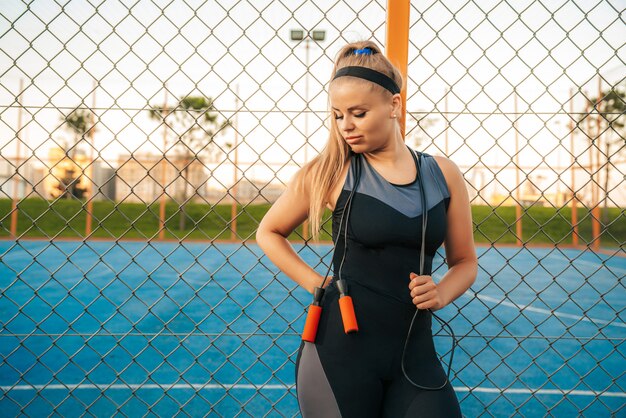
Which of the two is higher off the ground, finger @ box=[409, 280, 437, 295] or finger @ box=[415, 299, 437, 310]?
finger @ box=[409, 280, 437, 295]

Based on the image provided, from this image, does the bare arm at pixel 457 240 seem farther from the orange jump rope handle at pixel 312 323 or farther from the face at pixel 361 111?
the orange jump rope handle at pixel 312 323

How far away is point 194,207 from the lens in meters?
18.3

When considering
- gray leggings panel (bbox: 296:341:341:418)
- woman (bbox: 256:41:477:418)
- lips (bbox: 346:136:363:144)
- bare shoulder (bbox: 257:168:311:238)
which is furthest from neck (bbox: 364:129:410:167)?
gray leggings panel (bbox: 296:341:341:418)

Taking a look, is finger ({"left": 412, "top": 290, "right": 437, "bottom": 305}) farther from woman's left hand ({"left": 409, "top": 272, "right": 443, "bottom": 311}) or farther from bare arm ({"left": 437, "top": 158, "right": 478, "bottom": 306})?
bare arm ({"left": 437, "top": 158, "right": 478, "bottom": 306})

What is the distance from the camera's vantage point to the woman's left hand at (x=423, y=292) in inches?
45.3

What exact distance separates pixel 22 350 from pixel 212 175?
2899mm

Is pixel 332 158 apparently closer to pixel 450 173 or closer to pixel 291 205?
pixel 291 205

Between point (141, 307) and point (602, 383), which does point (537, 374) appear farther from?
point (141, 307)

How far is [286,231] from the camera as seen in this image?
4.35 feet

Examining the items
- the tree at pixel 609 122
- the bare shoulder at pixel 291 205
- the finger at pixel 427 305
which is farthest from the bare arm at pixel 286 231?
the tree at pixel 609 122

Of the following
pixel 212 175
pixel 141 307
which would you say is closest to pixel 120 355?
pixel 141 307

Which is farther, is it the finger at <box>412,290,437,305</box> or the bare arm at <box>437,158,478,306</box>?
the bare arm at <box>437,158,478,306</box>

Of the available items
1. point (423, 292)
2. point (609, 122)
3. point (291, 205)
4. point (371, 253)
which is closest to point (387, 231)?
point (371, 253)

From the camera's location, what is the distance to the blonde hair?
48.8 inches
